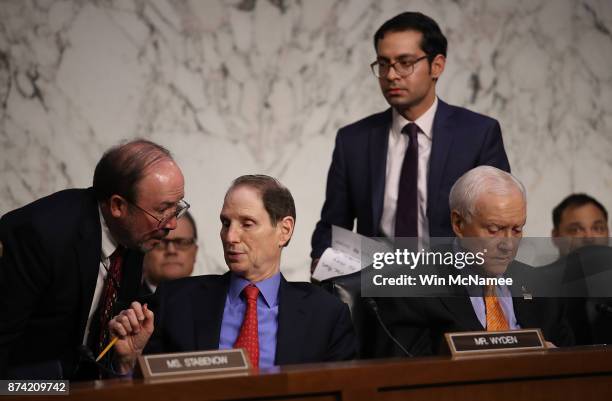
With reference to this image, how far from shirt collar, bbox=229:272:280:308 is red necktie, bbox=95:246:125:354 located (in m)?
0.33

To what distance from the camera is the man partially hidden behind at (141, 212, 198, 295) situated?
4305mm

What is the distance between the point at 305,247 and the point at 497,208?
206 centimetres

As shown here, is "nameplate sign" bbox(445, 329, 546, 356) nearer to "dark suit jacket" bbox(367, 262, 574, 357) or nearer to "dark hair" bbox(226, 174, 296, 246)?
"dark suit jacket" bbox(367, 262, 574, 357)

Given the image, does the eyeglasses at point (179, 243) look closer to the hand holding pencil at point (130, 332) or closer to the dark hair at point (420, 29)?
the dark hair at point (420, 29)

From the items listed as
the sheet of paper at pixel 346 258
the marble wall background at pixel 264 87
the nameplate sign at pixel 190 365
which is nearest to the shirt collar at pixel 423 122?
the sheet of paper at pixel 346 258

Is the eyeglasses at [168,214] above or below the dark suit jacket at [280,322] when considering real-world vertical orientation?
above

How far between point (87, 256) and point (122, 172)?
26 cm

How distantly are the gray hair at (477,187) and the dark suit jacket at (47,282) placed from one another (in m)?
1.05

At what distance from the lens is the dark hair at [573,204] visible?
4.68m

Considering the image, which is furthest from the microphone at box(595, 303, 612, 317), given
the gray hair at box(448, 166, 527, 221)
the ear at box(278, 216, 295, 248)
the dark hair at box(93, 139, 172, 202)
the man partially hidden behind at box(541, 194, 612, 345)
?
the dark hair at box(93, 139, 172, 202)

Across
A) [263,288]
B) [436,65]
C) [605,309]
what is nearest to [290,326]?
[263,288]

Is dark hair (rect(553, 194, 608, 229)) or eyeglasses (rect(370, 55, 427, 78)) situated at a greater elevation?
eyeglasses (rect(370, 55, 427, 78))

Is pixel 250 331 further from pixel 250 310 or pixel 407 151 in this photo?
pixel 407 151

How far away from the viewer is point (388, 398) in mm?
2062
